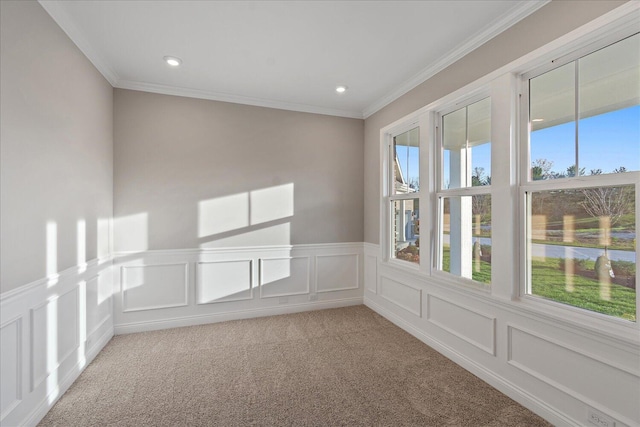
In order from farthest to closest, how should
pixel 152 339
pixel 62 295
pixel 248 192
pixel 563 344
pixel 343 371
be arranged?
1. pixel 248 192
2. pixel 152 339
3. pixel 343 371
4. pixel 62 295
5. pixel 563 344

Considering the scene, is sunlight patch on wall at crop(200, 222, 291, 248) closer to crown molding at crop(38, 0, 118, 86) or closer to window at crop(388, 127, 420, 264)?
window at crop(388, 127, 420, 264)

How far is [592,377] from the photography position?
1.66 metres

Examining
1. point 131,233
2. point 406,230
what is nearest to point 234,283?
point 131,233

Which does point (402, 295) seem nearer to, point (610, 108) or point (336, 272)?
point (336, 272)

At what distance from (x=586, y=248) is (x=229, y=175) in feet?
11.2

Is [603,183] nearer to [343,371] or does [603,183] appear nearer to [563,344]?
[563,344]

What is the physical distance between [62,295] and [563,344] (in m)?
3.50

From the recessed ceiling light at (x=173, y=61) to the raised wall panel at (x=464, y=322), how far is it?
134 inches

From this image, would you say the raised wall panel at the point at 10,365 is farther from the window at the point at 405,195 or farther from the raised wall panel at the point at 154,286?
the window at the point at 405,195

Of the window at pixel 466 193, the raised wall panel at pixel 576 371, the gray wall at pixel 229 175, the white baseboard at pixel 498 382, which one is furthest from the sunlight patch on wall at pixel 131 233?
the raised wall panel at pixel 576 371

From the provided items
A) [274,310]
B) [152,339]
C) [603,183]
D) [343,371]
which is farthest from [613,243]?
[152,339]

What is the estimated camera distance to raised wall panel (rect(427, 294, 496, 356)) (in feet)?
7.50

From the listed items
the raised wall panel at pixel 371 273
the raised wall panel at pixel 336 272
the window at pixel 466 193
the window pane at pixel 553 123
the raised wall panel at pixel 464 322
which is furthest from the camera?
the raised wall panel at pixel 336 272

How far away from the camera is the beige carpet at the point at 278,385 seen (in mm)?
1921
